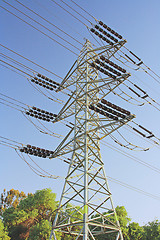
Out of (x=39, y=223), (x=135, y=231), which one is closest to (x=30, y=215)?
(x=39, y=223)

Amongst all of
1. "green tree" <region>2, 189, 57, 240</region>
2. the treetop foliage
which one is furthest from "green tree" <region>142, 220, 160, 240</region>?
"green tree" <region>2, 189, 57, 240</region>

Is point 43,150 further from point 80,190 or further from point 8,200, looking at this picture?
point 8,200

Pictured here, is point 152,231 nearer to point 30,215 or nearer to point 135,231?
point 135,231

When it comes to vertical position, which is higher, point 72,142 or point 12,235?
point 72,142

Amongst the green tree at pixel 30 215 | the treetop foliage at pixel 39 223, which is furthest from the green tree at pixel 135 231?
the green tree at pixel 30 215

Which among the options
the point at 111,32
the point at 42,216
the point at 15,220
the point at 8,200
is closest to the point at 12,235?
the point at 15,220

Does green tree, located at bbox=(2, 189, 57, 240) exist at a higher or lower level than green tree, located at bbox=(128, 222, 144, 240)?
higher

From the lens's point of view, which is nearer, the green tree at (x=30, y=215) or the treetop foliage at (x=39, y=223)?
the treetop foliage at (x=39, y=223)

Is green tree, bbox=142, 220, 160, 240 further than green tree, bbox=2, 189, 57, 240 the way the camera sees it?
No

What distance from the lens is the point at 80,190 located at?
10.4 m

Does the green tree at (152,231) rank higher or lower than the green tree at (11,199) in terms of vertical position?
lower

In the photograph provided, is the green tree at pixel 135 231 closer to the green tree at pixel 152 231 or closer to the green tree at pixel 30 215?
the green tree at pixel 152 231

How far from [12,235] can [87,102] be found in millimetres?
32995

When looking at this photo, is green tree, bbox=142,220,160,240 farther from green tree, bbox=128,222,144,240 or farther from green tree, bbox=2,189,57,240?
green tree, bbox=2,189,57,240
